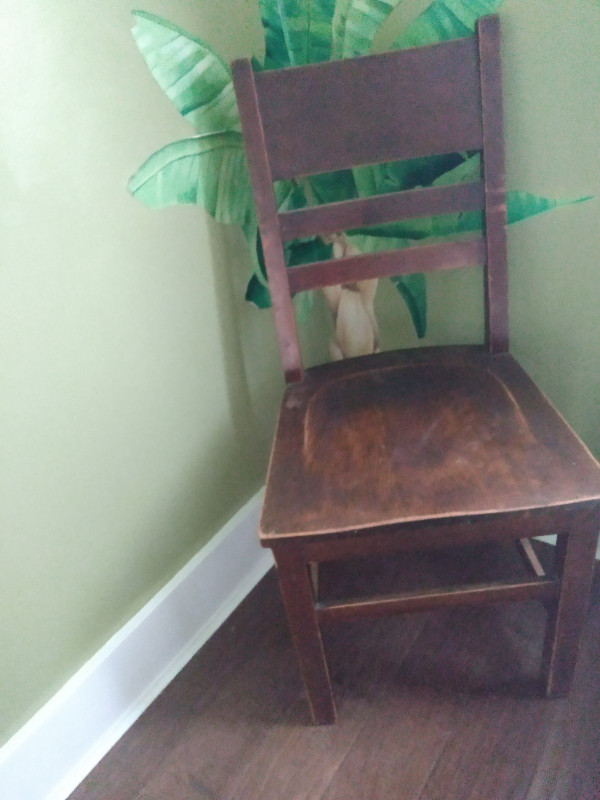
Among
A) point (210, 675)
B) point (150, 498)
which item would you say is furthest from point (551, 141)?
point (210, 675)

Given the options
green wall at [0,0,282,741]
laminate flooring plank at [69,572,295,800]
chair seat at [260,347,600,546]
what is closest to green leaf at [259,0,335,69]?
green wall at [0,0,282,741]

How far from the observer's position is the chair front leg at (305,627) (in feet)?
2.43

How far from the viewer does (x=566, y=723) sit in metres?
0.89

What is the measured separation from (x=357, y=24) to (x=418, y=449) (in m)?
0.67

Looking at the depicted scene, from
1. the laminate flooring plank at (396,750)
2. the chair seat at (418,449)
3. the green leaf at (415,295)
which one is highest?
the green leaf at (415,295)

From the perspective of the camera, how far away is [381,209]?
92 cm

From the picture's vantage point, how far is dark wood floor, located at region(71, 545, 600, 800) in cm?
85

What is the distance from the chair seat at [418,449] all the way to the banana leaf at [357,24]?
20.2 inches

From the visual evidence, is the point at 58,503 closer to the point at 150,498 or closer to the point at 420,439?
the point at 150,498

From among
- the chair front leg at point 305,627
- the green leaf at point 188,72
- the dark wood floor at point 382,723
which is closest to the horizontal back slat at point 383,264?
the green leaf at point 188,72

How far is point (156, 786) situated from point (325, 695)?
31 cm

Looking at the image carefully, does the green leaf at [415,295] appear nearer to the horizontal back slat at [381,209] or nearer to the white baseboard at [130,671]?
the horizontal back slat at [381,209]

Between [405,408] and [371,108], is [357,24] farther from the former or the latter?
[405,408]

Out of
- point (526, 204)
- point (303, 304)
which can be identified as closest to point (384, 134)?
point (526, 204)
